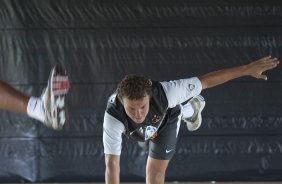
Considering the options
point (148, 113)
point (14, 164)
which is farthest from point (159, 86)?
point (14, 164)

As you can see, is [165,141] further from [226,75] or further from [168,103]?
[226,75]

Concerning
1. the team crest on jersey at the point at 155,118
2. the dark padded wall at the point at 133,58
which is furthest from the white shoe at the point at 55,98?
the dark padded wall at the point at 133,58

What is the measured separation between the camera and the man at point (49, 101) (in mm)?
2482

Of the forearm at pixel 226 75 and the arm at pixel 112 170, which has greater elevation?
the forearm at pixel 226 75

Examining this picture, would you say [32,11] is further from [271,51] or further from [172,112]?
[271,51]

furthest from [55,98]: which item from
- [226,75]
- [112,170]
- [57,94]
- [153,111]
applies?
[226,75]

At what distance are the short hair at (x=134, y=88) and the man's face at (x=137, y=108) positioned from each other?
0.02 m

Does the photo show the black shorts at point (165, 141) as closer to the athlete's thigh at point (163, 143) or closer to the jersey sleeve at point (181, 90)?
the athlete's thigh at point (163, 143)

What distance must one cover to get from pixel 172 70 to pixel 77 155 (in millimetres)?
1014

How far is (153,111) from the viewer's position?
3.04 metres

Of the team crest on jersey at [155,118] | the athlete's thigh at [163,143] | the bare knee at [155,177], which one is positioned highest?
Result: the team crest on jersey at [155,118]

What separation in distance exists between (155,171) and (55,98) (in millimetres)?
1026

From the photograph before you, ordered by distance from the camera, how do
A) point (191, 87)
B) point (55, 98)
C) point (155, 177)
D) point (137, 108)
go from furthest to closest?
point (155, 177) < point (191, 87) < point (137, 108) < point (55, 98)

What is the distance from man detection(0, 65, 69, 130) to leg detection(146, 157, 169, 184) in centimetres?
87
